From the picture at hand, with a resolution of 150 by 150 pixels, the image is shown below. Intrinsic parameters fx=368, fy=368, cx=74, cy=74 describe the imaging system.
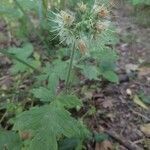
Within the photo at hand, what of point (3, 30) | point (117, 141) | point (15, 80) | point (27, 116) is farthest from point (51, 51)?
point (27, 116)

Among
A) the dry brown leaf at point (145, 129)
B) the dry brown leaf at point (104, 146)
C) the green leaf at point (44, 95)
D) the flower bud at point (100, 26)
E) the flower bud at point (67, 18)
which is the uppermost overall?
the flower bud at point (67, 18)

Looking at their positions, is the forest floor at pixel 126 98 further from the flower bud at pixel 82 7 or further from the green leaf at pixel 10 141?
the flower bud at pixel 82 7

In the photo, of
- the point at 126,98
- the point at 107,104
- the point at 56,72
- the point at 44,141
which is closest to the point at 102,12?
the point at 56,72

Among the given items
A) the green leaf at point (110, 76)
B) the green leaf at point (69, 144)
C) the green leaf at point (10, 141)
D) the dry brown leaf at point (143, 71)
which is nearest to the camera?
the green leaf at point (10, 141)

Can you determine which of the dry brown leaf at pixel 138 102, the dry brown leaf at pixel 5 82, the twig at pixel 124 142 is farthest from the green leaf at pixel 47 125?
the dry brown leaf at pixel 5 82

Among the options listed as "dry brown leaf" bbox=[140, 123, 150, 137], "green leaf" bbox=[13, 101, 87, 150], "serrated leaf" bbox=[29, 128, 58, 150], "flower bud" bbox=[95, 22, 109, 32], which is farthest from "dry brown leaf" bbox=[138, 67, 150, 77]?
"serrated leaf" bbox=[29, 128, 58, 150]

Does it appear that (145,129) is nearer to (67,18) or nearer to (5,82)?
(67,18)
